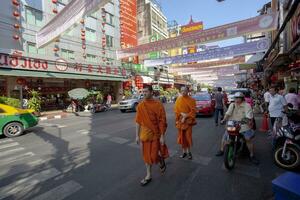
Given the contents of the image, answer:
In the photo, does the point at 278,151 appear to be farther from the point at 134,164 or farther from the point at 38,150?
the point at 38,150

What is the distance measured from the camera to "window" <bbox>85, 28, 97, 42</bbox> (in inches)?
951

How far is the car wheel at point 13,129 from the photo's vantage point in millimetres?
8891

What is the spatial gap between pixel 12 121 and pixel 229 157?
894 cm

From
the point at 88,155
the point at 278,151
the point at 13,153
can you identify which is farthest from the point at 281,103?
the point at 13,153

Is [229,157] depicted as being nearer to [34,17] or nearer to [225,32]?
[225,32]

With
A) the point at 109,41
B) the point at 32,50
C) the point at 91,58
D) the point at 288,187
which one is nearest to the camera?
the point at 288,187

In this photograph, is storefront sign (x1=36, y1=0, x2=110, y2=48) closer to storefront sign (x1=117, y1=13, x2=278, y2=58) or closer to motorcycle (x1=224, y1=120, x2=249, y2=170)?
motorcycle (x1=224, y1=120, x2=249, y2=170)

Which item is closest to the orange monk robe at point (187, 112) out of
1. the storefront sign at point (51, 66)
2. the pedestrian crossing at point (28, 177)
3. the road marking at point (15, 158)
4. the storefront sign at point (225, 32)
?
the pedestrian crossing at point (28, 177)

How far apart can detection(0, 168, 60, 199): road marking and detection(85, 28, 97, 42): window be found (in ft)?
71.9

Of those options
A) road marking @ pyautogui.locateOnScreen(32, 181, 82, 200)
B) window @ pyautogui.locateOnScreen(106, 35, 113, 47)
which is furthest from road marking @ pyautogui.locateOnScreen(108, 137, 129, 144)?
window @ pyautogui.locateOnScreen(106, 35, 113, 47)

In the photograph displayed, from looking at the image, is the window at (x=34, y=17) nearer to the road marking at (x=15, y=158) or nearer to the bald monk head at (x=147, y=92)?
the road marking at (x=15, y=158)

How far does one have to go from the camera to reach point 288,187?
1.95 meters

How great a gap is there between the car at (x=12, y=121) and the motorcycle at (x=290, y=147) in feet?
31.9

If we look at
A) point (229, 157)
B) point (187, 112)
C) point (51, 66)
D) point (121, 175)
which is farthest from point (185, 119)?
point (51, 66)
